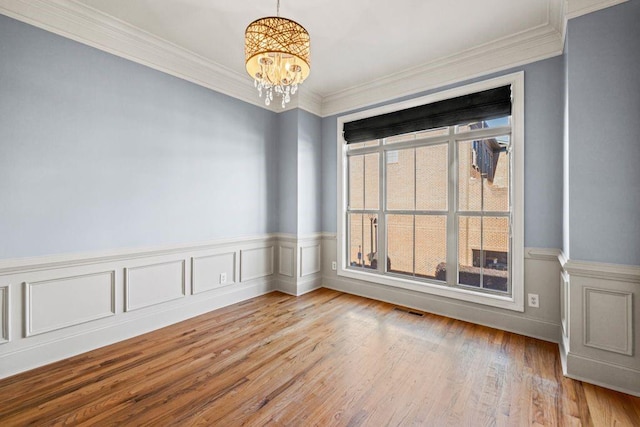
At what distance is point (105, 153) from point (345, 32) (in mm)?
2418

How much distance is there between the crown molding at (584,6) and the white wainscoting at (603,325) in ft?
5.93

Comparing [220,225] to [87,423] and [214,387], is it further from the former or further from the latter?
[87,423]

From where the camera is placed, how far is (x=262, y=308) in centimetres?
353

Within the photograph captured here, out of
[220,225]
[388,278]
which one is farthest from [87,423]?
[388,278]

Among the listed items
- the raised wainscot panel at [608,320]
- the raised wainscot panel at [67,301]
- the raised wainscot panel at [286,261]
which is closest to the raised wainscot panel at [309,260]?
the raised wainscot panel at [286,261]

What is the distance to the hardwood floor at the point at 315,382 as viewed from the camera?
1.75m

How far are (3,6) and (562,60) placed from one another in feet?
14.5

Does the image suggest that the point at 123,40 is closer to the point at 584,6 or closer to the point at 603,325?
the point at 584,6

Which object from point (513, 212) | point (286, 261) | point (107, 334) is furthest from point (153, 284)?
point (513, 212)

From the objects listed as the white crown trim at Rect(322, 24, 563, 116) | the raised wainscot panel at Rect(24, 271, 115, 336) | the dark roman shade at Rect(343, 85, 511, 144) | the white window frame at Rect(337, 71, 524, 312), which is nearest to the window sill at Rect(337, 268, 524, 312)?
the white window frame at Rect(337, 71, 524, 312)

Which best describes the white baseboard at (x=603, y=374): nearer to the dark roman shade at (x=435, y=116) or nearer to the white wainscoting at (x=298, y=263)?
the dark roman shade at (x=435, y=116)

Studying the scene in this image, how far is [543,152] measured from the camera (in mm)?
2705

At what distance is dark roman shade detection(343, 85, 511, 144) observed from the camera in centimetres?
296

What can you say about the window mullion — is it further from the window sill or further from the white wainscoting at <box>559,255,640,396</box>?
the white wainscoting at <box>559,255,640,396</box>
